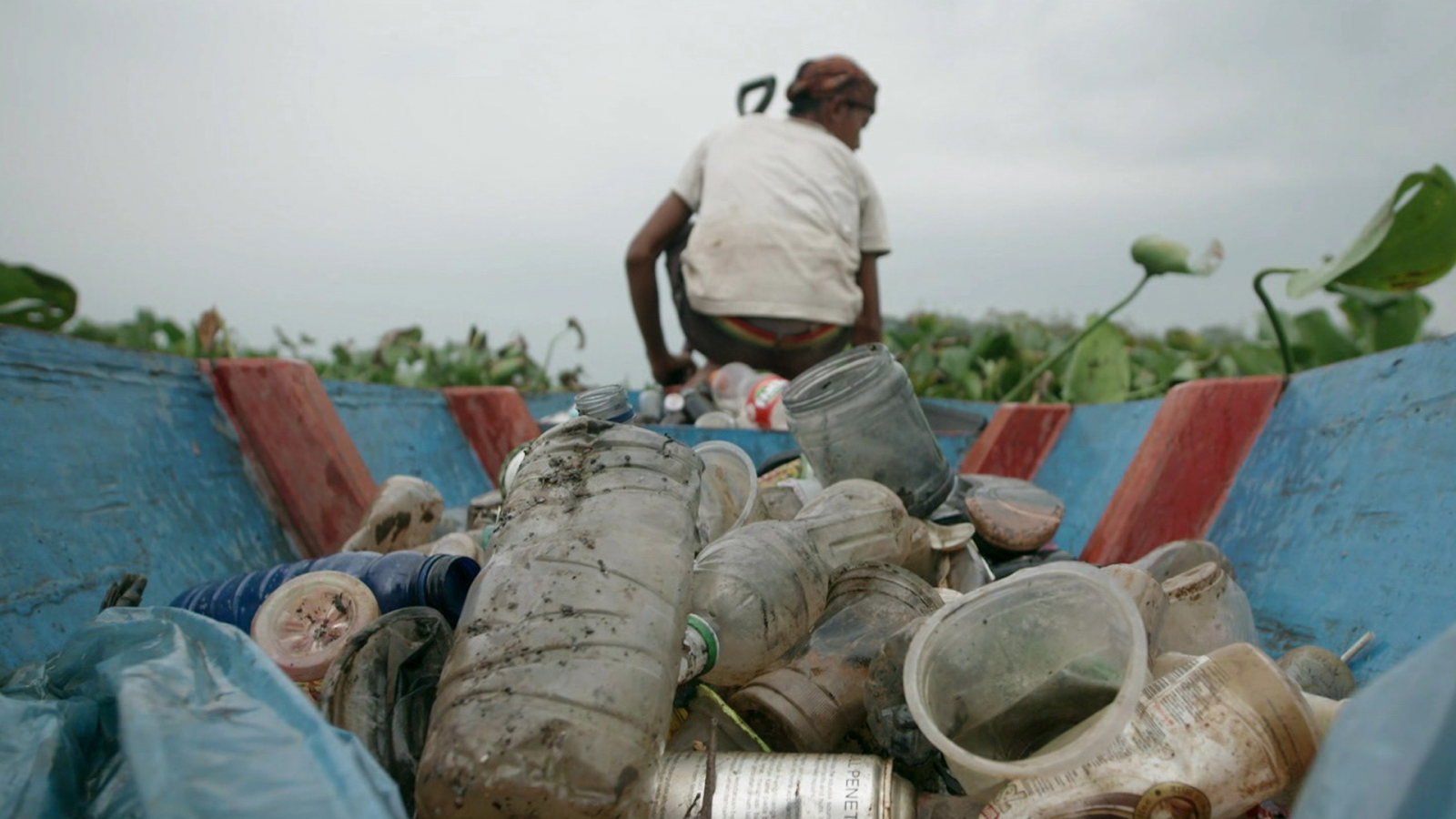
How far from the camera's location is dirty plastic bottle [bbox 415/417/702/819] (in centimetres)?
85

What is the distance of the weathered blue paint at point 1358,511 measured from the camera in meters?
1.46

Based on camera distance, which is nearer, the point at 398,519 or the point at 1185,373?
the point at 398,519

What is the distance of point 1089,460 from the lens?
3.04m

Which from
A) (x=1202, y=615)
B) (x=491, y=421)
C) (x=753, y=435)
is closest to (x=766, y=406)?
(x=753, y=435)

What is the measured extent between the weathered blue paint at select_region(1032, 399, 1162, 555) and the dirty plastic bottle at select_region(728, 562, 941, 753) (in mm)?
1545

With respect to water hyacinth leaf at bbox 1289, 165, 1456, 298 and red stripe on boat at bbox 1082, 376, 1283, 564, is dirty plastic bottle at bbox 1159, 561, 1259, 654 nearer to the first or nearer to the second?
red stripe on boat at bbox 1082, 376, 1283, 564

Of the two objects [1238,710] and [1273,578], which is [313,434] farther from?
[1273,578]

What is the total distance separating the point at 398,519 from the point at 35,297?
52.0 inches

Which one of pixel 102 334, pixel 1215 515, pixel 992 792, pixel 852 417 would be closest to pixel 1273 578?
pixel 1215 515

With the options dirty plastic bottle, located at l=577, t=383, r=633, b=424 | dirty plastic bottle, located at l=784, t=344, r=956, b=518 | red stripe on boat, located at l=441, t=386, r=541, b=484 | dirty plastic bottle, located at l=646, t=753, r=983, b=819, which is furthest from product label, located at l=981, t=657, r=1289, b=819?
red stripe on boat, located at l=441, t=386, r=541, b=484

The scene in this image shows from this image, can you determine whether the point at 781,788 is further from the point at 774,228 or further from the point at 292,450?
the point at 774,228

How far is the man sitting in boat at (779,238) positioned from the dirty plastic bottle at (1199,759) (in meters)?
2.87

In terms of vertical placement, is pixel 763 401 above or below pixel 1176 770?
below

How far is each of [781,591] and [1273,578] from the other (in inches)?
45.8
